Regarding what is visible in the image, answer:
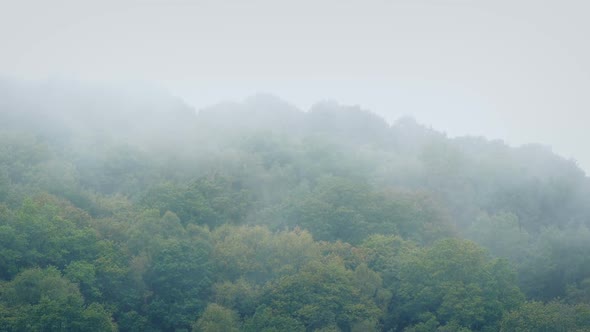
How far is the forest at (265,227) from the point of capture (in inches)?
1924

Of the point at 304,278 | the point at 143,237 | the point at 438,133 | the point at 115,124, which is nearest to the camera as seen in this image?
the point at 304,278

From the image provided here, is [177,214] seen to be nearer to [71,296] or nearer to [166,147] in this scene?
[71,296]

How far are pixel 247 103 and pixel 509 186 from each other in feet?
158

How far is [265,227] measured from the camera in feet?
202

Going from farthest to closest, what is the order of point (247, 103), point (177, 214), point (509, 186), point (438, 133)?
point (247, 103) < point (438, 133) < point (509, 186) < point (177, 214)

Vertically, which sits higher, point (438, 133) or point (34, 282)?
point (438, 133)

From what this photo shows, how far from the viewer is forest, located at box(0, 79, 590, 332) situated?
160 feet

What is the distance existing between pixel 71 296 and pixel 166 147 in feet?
142

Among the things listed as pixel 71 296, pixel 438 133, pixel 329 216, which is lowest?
pixel 71 296

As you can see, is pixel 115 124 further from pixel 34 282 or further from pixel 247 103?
pixel 34 282

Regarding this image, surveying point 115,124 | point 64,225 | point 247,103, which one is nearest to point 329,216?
point 64,225

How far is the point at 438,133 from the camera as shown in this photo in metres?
105

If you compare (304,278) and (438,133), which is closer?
(304,278)

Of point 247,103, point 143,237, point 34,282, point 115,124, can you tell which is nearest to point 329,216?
point 143,237
